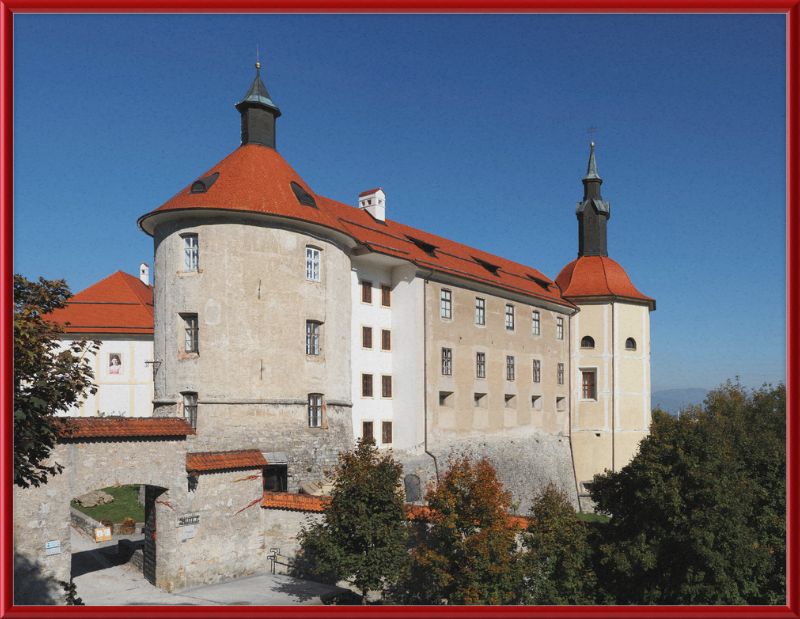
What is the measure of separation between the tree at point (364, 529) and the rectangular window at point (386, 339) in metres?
12.4

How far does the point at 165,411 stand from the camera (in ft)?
74.8

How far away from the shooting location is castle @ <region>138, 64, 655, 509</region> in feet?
74.7

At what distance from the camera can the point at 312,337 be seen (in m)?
24.6

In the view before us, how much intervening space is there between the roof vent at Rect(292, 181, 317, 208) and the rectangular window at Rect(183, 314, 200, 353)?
5.94 metres

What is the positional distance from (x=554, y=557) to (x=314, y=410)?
1042cm

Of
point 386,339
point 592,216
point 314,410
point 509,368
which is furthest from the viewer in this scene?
point 592,216

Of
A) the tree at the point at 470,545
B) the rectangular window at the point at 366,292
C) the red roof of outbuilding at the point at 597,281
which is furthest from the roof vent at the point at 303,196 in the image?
the red roof of outbuilding at the point at 597,281

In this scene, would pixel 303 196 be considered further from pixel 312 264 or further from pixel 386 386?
pixel 386 386

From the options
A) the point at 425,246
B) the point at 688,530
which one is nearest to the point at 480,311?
the point at 425,246

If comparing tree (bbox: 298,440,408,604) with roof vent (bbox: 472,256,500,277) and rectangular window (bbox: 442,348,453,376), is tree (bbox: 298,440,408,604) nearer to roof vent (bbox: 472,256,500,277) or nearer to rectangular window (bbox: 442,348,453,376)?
rectangular window (bbox: 442,348,453,376)

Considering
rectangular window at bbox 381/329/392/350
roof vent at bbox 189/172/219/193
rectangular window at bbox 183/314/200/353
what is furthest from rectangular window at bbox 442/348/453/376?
roof vent at bbox 189/172/219/193

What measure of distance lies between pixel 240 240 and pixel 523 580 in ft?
46.4

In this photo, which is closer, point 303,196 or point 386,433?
point 303,196

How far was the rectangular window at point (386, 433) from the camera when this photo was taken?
2963cm
